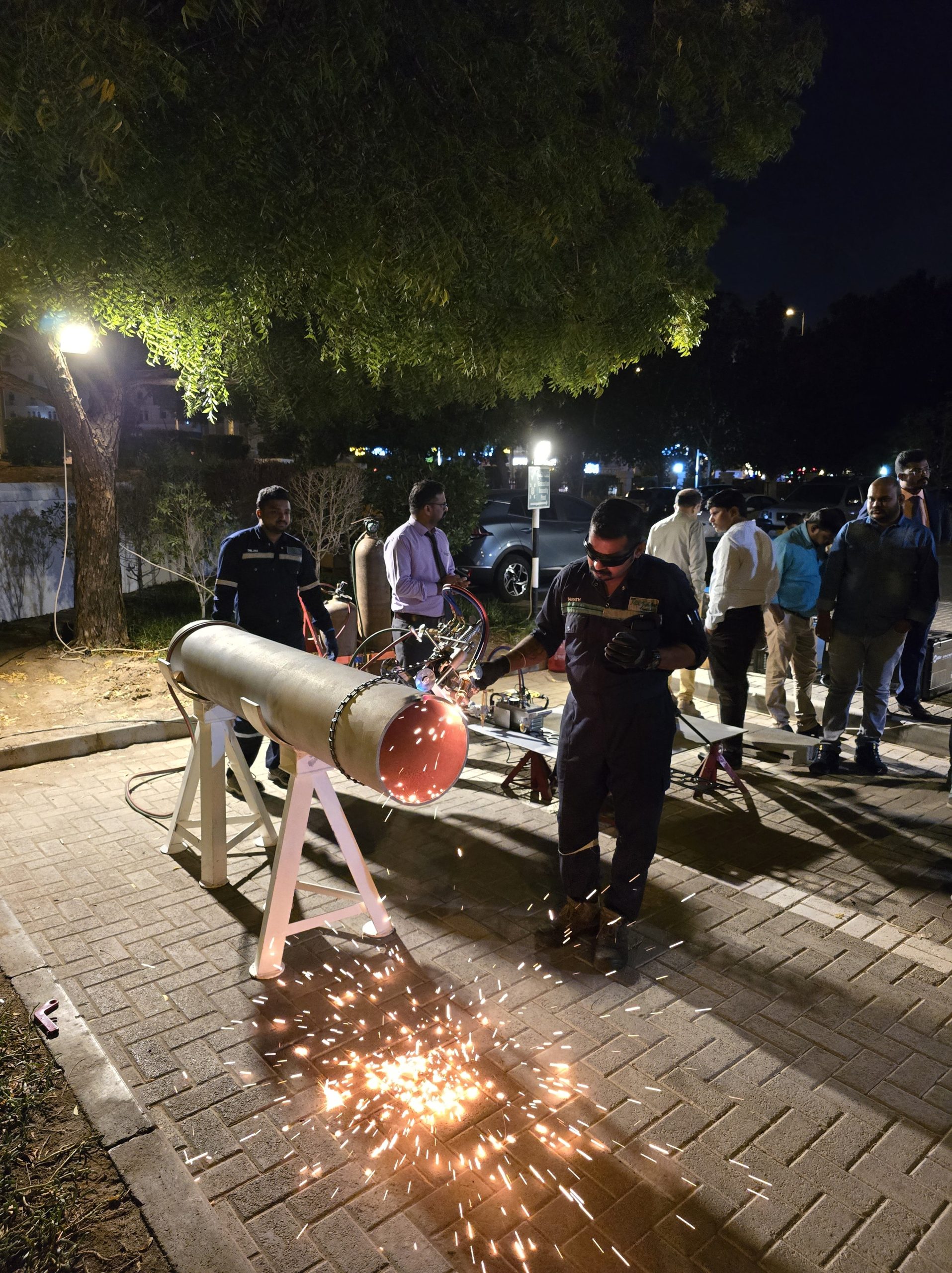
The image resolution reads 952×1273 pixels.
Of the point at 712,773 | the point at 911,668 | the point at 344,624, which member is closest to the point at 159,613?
the point at 344,624

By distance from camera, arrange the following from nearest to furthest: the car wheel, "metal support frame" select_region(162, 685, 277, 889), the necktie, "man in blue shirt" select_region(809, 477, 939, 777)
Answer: "metal support frame" select_region(162, 685, 277, 889) < "man in blue shirt" select_region(809, 477, 939, 777) < the necktie < the car wheel

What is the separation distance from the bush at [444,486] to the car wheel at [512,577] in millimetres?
757

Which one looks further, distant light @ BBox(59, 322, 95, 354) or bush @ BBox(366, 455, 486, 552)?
bush @ BBox(366, 455, 486, 552)

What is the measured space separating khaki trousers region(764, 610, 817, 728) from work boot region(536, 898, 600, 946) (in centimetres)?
403

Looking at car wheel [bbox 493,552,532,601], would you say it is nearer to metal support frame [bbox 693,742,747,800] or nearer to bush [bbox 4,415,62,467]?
metal support frame [bbox 693,742,747,800]

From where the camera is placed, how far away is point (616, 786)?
393 cm

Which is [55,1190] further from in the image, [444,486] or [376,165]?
[444,486]

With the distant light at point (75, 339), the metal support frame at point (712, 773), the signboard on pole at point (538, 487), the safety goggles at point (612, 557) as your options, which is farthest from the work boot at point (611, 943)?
the signboard on pole at point (538, 487)

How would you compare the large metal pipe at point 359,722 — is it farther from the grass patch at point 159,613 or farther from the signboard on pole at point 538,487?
the signboard on pole at point 538,487

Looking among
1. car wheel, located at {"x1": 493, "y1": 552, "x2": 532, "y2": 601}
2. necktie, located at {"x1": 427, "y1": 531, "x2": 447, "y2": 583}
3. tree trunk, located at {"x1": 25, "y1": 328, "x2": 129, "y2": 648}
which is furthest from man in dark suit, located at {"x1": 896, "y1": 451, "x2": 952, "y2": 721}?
tree trunk, located at {"x1": 25, "y1": 328, "x2": 129, "y2": 648}

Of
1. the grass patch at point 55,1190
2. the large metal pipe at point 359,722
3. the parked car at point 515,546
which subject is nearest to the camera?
the grass patch at point 55,1190

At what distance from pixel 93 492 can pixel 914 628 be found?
28.1 ft

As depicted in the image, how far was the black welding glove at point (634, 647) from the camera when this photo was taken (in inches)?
143

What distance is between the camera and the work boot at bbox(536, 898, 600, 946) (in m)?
4.11
